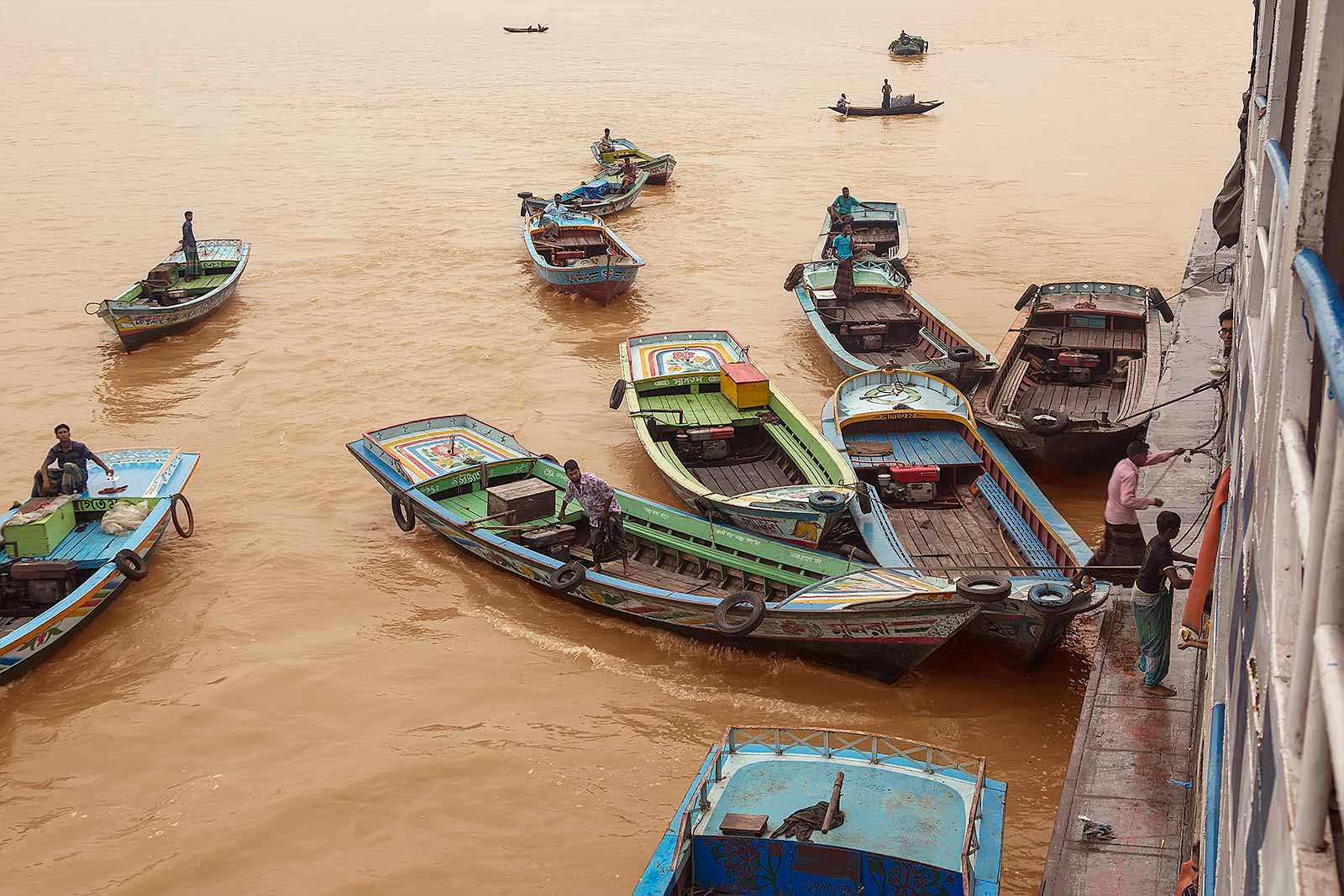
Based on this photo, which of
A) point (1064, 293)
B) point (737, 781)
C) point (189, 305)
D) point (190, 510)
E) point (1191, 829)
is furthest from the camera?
point (189, 305)

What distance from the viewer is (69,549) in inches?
415

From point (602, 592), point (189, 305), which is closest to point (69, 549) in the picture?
point (602, 592)

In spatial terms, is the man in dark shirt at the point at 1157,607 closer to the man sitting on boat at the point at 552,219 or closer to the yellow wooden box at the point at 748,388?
the yellow wooden box at the point at 748,388

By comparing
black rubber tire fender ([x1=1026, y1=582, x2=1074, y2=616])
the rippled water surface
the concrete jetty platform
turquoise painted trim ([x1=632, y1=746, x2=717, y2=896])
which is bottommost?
the rippled water surface

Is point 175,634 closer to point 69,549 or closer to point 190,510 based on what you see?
point 69,549

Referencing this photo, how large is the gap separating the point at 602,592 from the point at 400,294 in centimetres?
1206

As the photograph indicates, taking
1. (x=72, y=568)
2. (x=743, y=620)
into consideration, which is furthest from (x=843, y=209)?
(x=72, y=568)

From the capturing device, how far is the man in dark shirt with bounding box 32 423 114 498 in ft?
35.9

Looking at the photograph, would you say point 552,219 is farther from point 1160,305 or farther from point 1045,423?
point 1045,423

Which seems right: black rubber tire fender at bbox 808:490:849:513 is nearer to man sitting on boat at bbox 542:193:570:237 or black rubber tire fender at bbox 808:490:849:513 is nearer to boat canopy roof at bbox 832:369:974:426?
boat canopy roof at bbox 832:369:974:426

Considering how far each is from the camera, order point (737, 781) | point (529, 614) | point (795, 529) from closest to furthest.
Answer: point (737, 781) < point (795, 529) < point (529, 614)

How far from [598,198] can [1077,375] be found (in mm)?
13888

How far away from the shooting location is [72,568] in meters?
10.1

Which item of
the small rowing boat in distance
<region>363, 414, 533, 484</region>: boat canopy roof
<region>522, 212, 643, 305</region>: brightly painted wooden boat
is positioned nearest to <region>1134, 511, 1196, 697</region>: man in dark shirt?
<region>363, 414, 533, 484</region>: boat canopy roof
